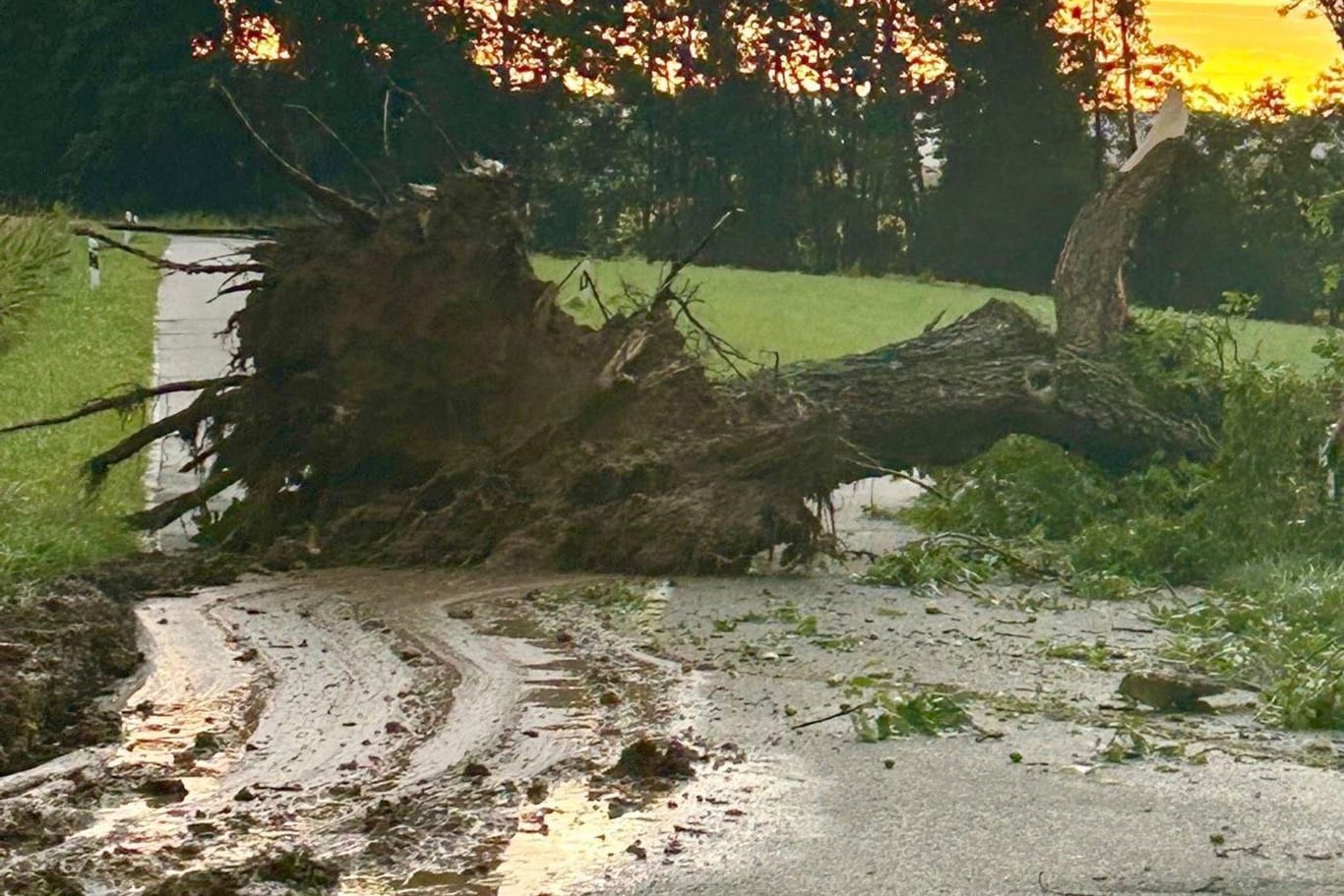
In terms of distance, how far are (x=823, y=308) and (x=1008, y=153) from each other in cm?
951

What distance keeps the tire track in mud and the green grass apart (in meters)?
0.88

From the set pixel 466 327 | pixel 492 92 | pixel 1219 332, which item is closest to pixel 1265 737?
pixel 466 327

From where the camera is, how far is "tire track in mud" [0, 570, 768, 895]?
18.5 feet

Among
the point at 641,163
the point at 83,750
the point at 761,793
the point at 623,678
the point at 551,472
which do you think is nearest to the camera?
the point at 761,793

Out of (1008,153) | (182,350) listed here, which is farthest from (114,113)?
(182,350)

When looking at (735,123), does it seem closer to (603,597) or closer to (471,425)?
(471,425)

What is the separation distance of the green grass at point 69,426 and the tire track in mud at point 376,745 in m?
0.88

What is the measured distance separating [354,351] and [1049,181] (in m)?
30.6

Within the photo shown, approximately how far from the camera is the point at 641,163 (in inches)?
1678

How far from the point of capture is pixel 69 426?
15.1 m

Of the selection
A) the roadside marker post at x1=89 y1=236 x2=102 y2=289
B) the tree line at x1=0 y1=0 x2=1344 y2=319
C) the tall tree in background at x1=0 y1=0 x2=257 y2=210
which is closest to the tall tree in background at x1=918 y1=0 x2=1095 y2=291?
the tree line at x1=0 y1=0 x2=1344 y2=319

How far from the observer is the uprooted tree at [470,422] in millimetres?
10969

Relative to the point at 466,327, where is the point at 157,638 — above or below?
below

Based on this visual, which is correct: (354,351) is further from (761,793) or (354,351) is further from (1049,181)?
(1049,181)
